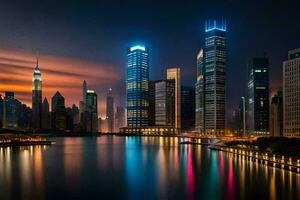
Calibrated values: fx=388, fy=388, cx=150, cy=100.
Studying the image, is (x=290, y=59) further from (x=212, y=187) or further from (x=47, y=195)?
(x=47, y=195)

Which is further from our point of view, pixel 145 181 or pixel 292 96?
pixel 292 96

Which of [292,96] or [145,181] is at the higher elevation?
[292,96]

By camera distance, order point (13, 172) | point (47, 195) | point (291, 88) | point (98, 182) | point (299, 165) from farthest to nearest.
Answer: point (291, 88) → point (13, 172) → point (299, 165) → point (98, 182) → point (47, 195)

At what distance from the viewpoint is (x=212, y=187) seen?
49438mm

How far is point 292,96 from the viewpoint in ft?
426

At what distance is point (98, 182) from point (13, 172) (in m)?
17.0

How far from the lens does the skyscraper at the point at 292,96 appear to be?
125 metres

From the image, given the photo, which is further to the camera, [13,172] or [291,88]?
[291,88]

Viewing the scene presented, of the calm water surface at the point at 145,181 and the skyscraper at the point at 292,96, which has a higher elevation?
the skyscraper at the point at 292,96

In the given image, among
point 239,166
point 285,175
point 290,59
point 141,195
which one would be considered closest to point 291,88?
point 290,59

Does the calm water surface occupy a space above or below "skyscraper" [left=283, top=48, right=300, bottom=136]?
below

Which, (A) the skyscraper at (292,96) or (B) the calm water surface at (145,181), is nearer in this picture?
(B) the calm water surface at (145,181)

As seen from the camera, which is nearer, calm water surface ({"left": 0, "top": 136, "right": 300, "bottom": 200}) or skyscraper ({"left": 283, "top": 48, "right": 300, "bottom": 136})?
calm water surface ({"left": 0, "top": 136, "right": 300, "bottom": 200})

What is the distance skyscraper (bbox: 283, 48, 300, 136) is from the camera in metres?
125
